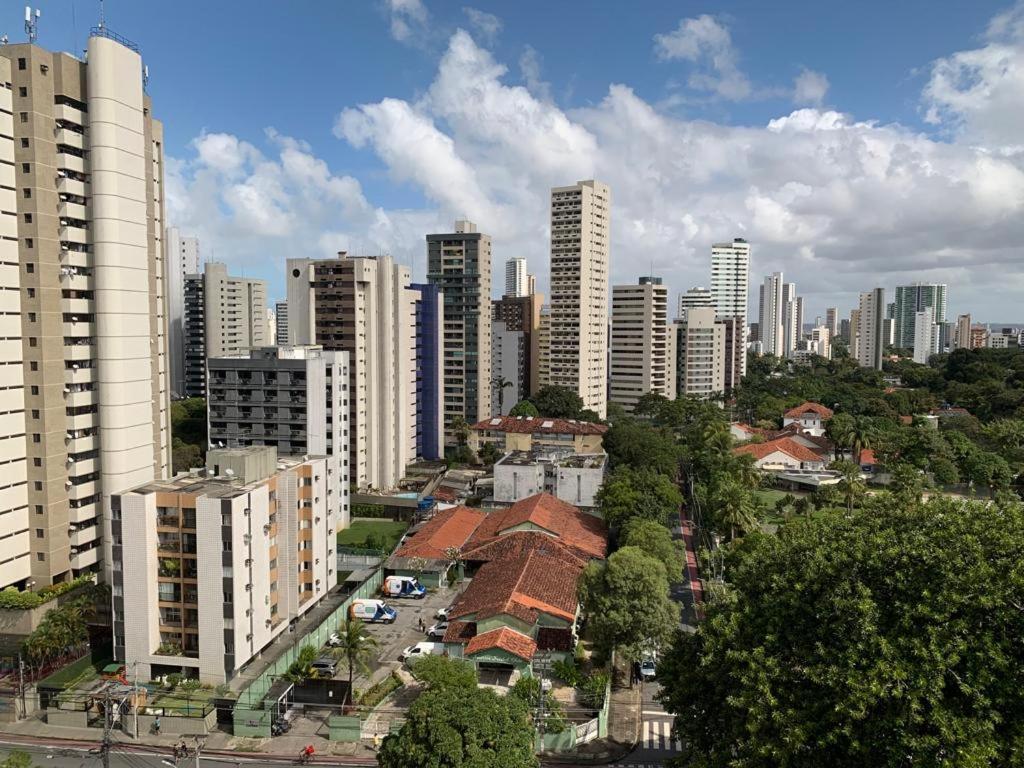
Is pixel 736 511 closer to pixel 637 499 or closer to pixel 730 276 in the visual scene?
pixel 637 499

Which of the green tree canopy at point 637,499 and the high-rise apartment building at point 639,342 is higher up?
the high-rise apartment building at point 639,342

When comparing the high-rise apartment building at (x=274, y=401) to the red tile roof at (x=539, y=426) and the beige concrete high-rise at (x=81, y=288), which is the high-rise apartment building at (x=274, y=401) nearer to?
the beige concrete high-rise at (x=81, y=288)

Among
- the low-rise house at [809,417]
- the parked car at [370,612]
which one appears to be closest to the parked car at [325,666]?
the parked car at [370,612]

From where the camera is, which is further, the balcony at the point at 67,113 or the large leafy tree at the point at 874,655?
the balcony at the point at 67,113

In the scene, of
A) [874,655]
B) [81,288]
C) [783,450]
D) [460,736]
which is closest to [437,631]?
[460,736]

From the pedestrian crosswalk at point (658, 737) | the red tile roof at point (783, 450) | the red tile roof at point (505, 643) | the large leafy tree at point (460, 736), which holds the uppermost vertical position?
the red tile roof at point (783, 450)

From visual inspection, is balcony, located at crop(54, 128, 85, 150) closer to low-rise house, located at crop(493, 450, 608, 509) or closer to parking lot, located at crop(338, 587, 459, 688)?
parking lot, located at crop(338, 587, 459, 688)

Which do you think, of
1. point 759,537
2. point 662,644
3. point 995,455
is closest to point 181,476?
point 662,644
